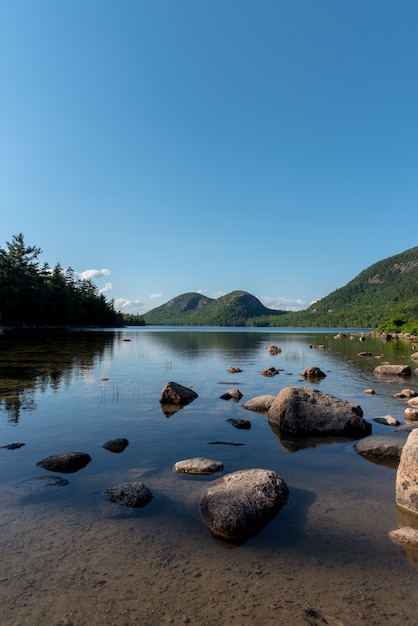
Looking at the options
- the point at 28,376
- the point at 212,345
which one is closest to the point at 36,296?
the point at 212,345

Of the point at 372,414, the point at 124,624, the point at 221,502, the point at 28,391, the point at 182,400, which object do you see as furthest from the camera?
the point at 28,391

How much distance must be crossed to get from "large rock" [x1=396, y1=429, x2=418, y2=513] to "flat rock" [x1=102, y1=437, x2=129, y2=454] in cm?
860

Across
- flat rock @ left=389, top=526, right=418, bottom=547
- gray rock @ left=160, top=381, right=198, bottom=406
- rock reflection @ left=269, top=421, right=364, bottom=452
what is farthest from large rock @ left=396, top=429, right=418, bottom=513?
gray rock @ left=160, top=381, right=198, bottom=406

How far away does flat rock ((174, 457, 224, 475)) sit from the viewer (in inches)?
437

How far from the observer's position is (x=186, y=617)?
5.61 metres

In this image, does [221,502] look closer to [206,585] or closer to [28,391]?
[206,585]

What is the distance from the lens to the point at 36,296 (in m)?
119

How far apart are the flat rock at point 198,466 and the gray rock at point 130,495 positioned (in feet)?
5.76

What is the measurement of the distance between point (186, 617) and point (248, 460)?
690 cm

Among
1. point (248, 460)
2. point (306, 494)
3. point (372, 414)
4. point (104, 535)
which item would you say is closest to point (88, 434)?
point (248, 460)

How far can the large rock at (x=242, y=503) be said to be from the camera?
7969 mm

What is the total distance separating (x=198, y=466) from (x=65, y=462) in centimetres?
402

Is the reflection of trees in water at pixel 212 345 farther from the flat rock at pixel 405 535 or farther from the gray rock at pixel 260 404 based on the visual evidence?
the flat rock at pixel 405 535

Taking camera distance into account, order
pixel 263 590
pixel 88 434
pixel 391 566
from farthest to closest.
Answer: pixel 88 434, pixel 391 566, pixel 263 590
